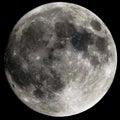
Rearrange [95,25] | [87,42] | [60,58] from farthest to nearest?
[95,25], [87,42], [60,58]

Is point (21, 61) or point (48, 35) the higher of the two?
point (48, 35)

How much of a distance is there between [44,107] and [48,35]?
1.36 meters

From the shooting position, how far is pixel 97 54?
700 cm

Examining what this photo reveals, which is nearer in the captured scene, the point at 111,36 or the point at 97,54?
the point at 97,54

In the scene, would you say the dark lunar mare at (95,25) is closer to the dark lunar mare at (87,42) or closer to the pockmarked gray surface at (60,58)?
the pockmarked gray surface at (60,58)

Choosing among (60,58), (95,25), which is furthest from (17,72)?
(95,25)

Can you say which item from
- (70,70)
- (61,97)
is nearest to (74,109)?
(61,97)

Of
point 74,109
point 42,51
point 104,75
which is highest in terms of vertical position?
point 42,51

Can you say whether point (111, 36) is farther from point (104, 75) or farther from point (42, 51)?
point (42, 51)

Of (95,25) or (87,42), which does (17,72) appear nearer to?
(87,42)

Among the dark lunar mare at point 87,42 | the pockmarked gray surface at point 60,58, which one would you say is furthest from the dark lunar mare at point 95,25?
the dark lunar mare at point 87,42

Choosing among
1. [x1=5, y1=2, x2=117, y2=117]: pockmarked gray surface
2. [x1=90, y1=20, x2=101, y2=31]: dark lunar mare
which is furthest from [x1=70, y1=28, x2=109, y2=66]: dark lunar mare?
[x1=90, y1=20, x2=101, y2=31]: dark lunar mare

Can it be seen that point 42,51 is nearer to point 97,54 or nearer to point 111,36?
point 97,54

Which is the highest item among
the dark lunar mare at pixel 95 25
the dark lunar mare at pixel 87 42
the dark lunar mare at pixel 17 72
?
the dark lunar mare at pixel 95 25
